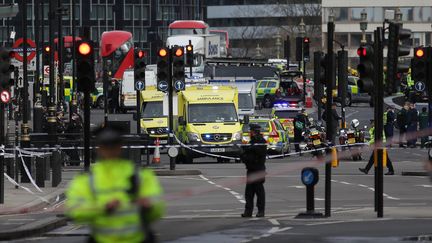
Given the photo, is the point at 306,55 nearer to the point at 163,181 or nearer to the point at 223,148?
the point at 223,148

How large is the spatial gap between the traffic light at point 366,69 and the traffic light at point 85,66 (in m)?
5.08

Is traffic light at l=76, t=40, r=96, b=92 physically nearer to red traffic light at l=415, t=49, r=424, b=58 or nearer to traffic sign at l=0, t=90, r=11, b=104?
traffic sign at l=0, t=90, r=11, b=104

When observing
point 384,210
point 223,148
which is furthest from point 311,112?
point 384,210

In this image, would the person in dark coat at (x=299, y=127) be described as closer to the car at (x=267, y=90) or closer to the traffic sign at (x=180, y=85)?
the traffic sign at (x=180, y=85)

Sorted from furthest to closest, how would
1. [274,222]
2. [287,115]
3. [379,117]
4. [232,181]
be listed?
1. [287,115]
2. [232,181]
3. [379,117]
4. [274,222]

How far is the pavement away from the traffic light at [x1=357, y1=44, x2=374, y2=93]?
231 cm

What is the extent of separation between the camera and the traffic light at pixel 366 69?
25344 millimetres

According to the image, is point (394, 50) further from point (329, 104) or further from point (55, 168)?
point (55, 168)

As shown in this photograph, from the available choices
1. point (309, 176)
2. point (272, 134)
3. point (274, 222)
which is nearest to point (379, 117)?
point (309, 176)

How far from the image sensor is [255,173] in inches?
992

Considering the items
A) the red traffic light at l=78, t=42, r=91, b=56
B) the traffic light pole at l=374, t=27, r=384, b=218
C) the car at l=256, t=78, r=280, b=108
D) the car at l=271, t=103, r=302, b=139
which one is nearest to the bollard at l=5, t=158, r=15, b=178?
the red traffic light at l=78, t=42, r=91, b=56

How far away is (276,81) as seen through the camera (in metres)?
A: 87.8

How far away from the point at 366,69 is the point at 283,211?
10.8 ft

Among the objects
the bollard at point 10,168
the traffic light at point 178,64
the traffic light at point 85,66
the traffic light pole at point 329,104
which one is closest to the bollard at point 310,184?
the traffic light pole at point 329,104
